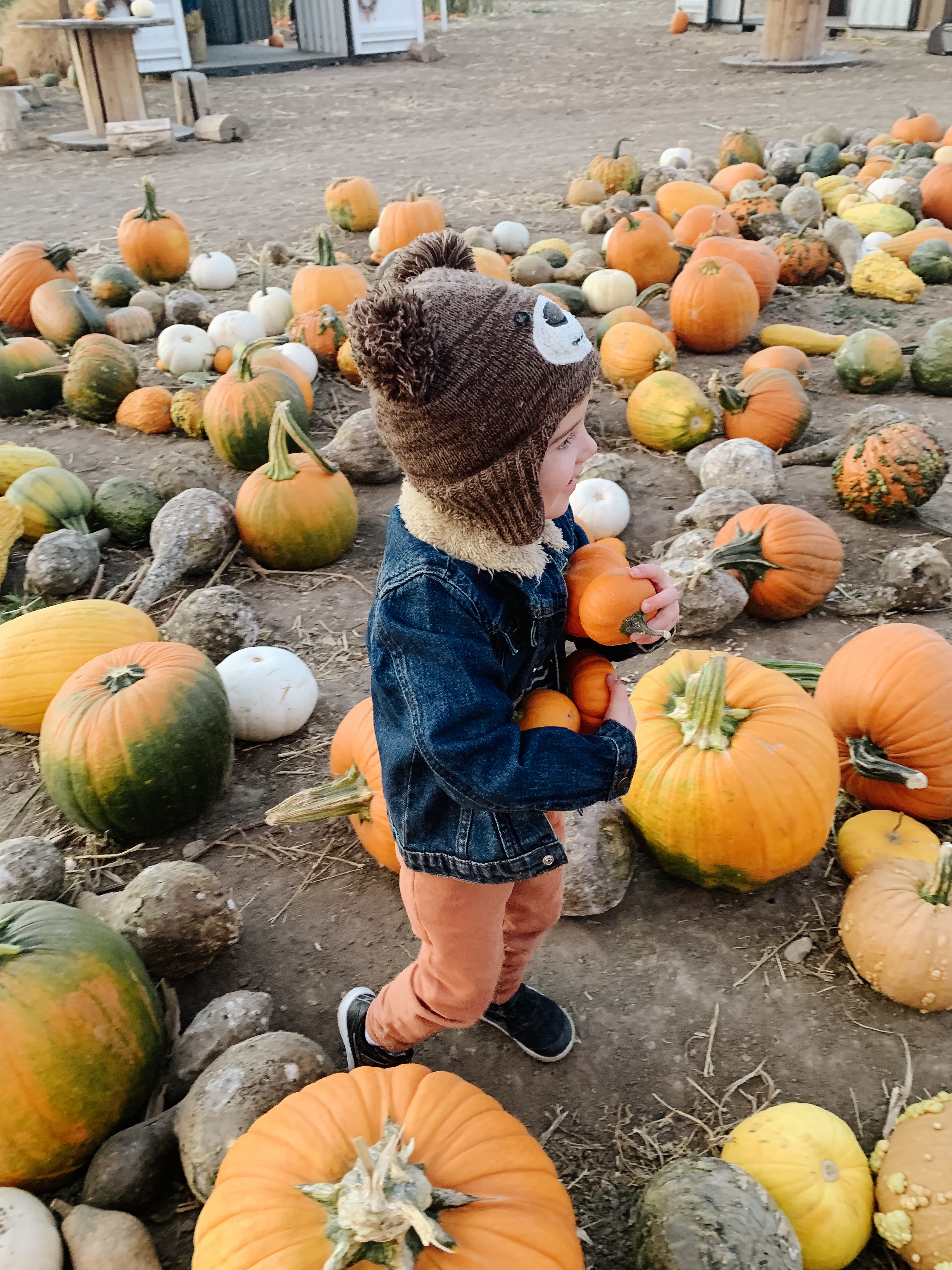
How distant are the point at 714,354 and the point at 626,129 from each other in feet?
25.1

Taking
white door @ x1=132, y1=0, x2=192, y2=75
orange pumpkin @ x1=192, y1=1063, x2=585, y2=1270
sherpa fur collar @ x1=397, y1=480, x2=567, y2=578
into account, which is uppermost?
white door @ x1=132, y1=0, x2=192, y2=75

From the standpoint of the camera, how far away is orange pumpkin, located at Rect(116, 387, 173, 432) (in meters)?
5.89

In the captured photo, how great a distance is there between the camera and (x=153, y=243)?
812cm

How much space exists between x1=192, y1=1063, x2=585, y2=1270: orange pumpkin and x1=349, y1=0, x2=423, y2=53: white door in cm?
2040

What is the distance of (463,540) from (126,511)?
3.44 m

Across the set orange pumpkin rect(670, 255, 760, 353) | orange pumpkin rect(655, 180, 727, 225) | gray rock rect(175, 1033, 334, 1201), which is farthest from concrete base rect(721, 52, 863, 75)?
gray rock rect(175, 1033, 334, 1201)

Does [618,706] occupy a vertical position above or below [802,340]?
above

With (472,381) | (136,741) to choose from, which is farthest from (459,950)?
(136,741)

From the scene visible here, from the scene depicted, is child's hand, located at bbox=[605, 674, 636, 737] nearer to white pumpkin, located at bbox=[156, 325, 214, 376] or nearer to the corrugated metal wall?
white pumpkin, located at bbox=[156, 325, 214, 376]

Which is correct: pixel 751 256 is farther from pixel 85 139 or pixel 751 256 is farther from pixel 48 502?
pixel 85 139

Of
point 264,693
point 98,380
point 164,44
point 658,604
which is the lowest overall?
point 264,693

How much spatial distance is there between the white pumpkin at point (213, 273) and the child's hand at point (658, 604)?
713cm

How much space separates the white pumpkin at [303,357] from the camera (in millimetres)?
6168

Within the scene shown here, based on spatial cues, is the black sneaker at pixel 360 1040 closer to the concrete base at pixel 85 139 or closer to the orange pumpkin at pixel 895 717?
the orange pumpkin at pixel 895 717
